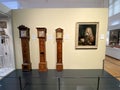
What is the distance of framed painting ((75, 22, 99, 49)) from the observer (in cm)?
406

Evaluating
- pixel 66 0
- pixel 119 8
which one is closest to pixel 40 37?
pixel 66 0

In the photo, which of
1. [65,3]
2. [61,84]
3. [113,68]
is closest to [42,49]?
[61,84]

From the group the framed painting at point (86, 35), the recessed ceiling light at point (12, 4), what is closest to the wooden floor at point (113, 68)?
the framed painting at point (86, 35)

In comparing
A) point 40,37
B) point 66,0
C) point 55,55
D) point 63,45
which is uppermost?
point 66,0

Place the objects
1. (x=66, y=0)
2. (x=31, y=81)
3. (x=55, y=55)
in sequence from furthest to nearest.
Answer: (x=66, y=0), (x=55, y=55), (x=31, y=81)

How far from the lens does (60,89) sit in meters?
2.70

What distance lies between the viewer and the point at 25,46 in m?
4.02

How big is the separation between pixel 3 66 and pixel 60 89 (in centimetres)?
284

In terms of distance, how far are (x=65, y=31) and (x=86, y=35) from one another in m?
0.85

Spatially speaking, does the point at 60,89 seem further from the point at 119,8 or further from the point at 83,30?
the point at 119,8

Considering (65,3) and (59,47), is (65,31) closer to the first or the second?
(59,47)

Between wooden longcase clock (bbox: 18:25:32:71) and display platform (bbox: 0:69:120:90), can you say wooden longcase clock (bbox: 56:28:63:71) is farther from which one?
wooden longcase clock (bbox: 18:25:32:71)

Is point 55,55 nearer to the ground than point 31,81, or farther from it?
farther from it

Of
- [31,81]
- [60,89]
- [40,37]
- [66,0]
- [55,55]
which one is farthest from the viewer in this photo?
[66,0]
